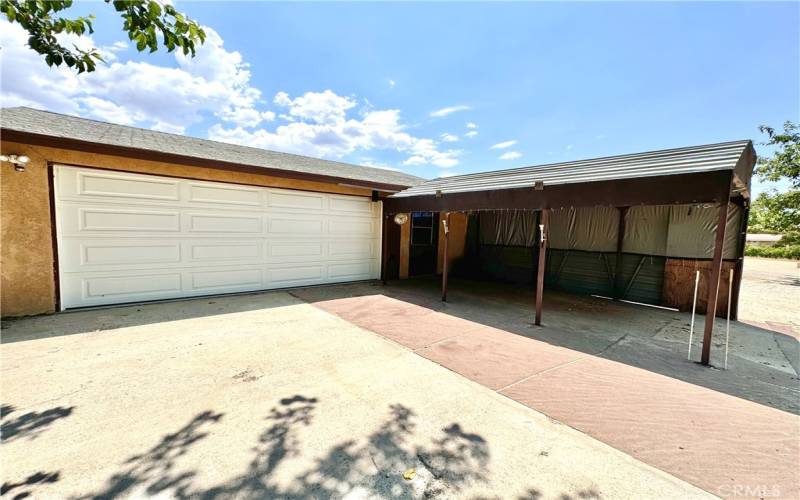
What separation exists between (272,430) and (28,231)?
5.70 meters

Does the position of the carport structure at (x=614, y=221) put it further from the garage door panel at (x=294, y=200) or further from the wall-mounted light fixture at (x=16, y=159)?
the wall-mounted light fixture at (x=16, y=159)

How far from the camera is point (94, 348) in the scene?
12.3 ft

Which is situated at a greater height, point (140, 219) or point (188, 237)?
point (140, 219)

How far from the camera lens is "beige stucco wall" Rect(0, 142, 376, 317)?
4637mm

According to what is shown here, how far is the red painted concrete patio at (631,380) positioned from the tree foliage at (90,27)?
398cm

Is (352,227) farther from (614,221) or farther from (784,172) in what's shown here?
(784,172)

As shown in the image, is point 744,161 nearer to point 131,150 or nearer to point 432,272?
point 432,272

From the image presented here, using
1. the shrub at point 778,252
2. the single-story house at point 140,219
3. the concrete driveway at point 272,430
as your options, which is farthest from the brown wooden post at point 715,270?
the shrub at point 778,252

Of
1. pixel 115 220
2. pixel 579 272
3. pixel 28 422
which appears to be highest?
pixel 115 220

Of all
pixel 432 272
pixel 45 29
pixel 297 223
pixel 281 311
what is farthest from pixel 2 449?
pixel 432 272

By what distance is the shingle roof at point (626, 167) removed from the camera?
12.5ft

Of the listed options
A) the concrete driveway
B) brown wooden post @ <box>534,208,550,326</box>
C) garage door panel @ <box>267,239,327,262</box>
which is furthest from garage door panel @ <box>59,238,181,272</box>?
brown wooden post @ <box>534,208,550,326</box>

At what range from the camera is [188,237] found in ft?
20.3

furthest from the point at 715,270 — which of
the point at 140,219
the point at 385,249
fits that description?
the point at 140,219
